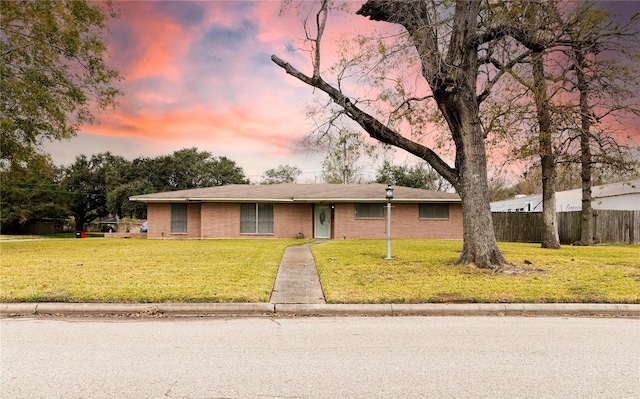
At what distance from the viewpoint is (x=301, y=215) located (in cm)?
2397

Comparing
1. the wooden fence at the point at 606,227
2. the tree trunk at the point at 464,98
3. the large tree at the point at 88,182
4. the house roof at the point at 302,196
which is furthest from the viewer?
the large tree at the point at 88,182

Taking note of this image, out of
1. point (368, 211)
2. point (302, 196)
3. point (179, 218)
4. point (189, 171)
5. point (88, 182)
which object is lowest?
point (179, 218)

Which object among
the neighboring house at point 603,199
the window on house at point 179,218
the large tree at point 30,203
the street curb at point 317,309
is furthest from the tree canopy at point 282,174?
the street curb at point 317,309

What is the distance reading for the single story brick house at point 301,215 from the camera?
23.3 meters

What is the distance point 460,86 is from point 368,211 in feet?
45.2

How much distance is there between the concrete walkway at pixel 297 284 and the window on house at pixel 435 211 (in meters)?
13.2

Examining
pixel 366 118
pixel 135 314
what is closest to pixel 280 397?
pixel 135 314

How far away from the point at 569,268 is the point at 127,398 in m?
10.6

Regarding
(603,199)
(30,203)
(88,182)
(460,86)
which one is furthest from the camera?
(88,182)

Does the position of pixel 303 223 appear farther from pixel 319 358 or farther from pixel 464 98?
pixel 319 358

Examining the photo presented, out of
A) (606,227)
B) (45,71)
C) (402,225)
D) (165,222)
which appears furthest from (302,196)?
(606,227)

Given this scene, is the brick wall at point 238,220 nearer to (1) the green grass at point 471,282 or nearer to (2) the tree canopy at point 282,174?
(1) the green grass at point 471,282

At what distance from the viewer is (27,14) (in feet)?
A: 50.3

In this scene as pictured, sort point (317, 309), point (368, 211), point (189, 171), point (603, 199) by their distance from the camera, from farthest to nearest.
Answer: point (189, 171) < point (603, 199) < point (368, 211) < point (317, 309)
